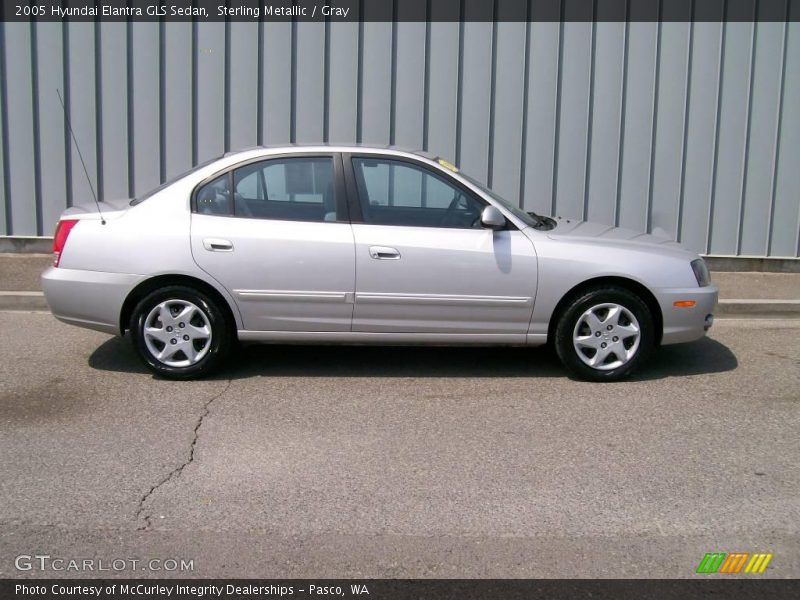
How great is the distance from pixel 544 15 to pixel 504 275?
4.55 meters

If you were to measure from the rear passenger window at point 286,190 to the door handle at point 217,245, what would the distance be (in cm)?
25

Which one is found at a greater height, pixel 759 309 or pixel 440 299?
pixel 440 299

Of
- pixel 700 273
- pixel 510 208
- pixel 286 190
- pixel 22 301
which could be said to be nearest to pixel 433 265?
pixel 510 208

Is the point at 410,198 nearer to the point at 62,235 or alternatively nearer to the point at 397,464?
the point at 397,464

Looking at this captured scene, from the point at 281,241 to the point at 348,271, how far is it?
49 cm

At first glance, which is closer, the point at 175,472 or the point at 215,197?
the point at 175,472

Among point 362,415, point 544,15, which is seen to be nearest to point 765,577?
point 362,415

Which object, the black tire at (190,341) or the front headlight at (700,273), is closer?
the black tire at (190,341)

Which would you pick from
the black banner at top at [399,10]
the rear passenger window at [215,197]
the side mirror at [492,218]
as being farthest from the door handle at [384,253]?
the black banner at top at [399,10]

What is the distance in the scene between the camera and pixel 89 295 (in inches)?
235

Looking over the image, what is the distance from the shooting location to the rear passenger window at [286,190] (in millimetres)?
6031

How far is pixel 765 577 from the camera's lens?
359 cm

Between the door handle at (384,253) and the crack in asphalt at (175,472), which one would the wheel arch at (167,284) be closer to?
the crack in asphalt at (175,472)

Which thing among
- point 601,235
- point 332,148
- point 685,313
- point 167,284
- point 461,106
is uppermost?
point 461,106
